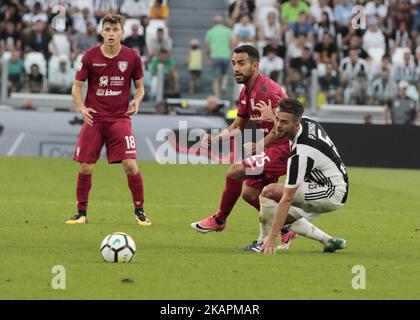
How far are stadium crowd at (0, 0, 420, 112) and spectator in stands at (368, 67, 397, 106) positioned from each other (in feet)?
0.07

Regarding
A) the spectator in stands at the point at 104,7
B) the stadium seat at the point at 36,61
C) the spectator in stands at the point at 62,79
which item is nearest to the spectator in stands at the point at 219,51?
the spectator in stands at the point at 104,7

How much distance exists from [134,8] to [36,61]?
4.03 metres

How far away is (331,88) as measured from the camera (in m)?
25.5

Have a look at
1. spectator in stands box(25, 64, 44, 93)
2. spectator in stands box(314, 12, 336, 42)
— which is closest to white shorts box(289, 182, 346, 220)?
spectator in stands box(25, 64, 44, 93)

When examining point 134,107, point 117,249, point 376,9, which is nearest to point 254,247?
point 117,249

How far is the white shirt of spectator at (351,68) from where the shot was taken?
25469 millimetres

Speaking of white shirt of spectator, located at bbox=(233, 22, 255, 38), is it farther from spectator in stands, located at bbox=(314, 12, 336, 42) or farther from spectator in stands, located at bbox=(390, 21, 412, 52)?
spectator in stands, located at bbox=(390, 21, 412, 52)

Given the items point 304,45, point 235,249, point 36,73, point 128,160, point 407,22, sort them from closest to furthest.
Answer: point 235,249 → point 128,160 → point 36,73 → point 304,45 → point 407,22

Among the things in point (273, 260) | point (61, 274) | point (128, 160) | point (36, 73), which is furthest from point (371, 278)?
point (36, 73)

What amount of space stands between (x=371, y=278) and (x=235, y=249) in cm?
204

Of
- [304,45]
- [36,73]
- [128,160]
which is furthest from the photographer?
[304,45]

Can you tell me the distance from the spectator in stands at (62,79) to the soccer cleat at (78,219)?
12.1m
